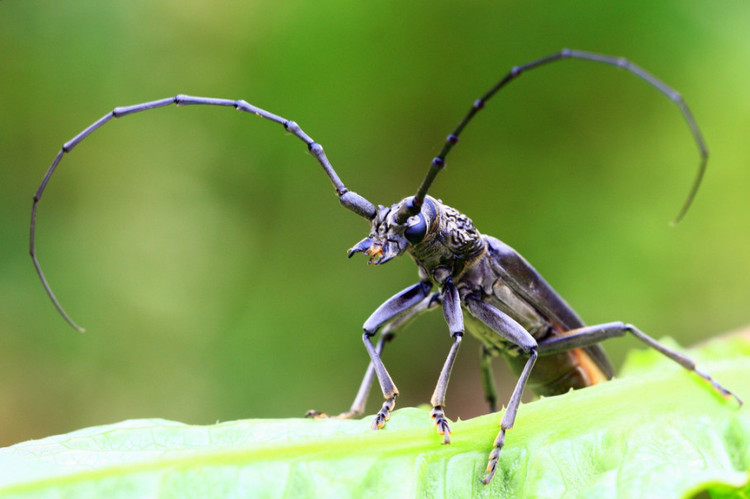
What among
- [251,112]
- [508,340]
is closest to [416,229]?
[508,340]

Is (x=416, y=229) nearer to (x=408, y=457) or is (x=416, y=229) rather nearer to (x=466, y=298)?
(x=466, y=298)

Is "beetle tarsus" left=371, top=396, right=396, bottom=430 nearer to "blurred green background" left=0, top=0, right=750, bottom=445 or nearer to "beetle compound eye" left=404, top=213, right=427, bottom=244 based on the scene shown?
"beetle compound eye" left=404, top=213, right=427, bottom=244

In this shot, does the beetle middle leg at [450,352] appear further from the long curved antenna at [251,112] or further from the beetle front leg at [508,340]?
the long curved antenna at [251,112]

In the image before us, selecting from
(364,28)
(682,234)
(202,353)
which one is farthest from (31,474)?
(682,234)

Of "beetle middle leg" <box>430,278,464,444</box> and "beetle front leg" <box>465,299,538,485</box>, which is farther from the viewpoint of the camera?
"beetle middle leg" <box>430,278,464,444</box>

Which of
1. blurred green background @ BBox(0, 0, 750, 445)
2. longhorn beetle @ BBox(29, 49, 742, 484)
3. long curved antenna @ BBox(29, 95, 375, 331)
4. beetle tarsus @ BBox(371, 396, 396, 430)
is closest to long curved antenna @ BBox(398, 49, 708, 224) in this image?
longhorn beetle @ BBox(29, 49, 742, 484)
